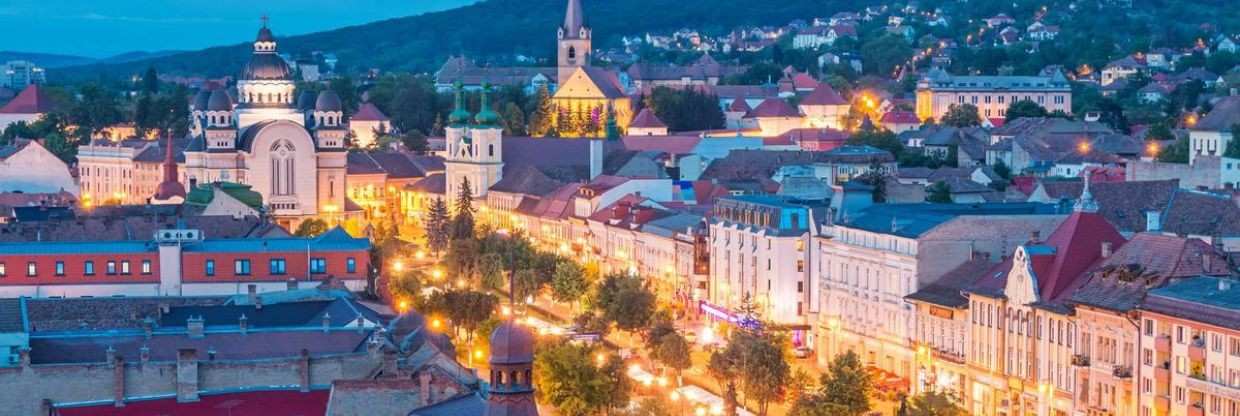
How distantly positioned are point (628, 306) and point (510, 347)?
53143 mm

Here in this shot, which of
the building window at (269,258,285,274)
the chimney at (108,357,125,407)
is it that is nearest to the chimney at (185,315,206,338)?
the chimney at (108,357,125,407)

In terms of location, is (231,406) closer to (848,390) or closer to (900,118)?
(848,390)

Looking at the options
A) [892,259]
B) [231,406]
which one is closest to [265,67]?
[892,259]

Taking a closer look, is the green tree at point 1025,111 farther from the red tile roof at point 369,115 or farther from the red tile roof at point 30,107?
the red tile roof at point 30,107

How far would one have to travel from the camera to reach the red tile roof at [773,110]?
185500 mm

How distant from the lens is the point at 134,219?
98.1 m

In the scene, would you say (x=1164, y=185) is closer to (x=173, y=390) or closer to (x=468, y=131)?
(x=173, y=390)

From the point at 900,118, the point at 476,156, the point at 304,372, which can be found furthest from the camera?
the point at 900,118

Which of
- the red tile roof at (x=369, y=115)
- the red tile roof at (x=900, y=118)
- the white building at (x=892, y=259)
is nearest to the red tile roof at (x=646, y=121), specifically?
the red tile roof at (x=900, y=118)

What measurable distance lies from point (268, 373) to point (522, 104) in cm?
13476

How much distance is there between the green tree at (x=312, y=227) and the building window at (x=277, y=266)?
3402cm

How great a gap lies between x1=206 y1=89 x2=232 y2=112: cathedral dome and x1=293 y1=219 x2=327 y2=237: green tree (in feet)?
45.3

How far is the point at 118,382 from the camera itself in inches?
2096

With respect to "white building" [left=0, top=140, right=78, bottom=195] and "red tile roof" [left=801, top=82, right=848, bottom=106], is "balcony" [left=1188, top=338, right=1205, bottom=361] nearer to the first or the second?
"white building" [left=0, top=140, right=78, bottom=195]
